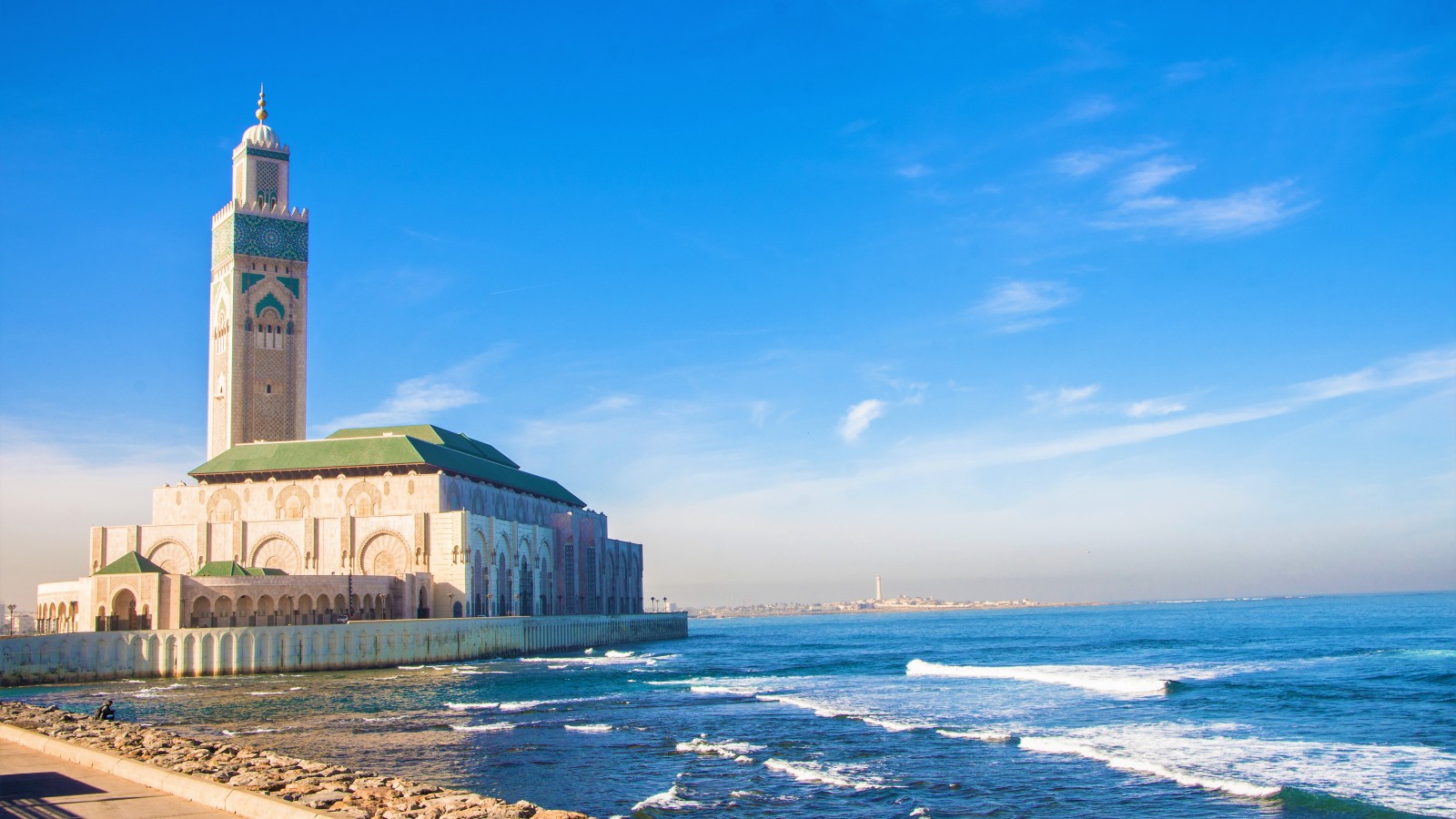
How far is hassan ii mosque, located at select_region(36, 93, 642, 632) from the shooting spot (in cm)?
6900

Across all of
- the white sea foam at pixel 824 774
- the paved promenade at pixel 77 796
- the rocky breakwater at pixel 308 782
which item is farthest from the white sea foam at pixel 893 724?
the paved promenade at pixel 77 796

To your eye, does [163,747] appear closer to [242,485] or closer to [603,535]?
[242,485]

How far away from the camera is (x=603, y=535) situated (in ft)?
372

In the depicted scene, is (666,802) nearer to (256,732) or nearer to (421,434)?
(256,732)

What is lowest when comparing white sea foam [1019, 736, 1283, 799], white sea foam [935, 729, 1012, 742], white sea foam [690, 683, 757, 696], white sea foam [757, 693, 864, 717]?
white sea foam [690, 683, 757, 696]

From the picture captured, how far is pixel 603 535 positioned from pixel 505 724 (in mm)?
76109

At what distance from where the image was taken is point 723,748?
105 ft

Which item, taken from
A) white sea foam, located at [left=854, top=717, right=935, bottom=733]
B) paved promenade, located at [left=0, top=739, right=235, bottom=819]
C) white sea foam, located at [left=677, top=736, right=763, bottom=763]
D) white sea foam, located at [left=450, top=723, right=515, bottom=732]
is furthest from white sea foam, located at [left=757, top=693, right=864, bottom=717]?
paved promenade, located at [left=0, top=739, right=235, bottom=819]

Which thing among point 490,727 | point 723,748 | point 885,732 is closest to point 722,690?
point 490,727

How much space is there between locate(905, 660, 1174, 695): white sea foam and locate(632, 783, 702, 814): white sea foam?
2581cm

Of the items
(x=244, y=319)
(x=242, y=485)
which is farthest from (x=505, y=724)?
(x=244, y=319)

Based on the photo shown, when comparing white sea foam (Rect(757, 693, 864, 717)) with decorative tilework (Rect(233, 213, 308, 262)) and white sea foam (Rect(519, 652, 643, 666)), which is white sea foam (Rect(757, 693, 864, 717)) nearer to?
white sea foam (Rect(519, 652, 643, 666))

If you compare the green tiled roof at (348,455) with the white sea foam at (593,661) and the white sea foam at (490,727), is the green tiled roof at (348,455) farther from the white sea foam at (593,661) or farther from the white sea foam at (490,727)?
the white sea foam at (490,727)

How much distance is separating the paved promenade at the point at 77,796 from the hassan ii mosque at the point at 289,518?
159 ft
